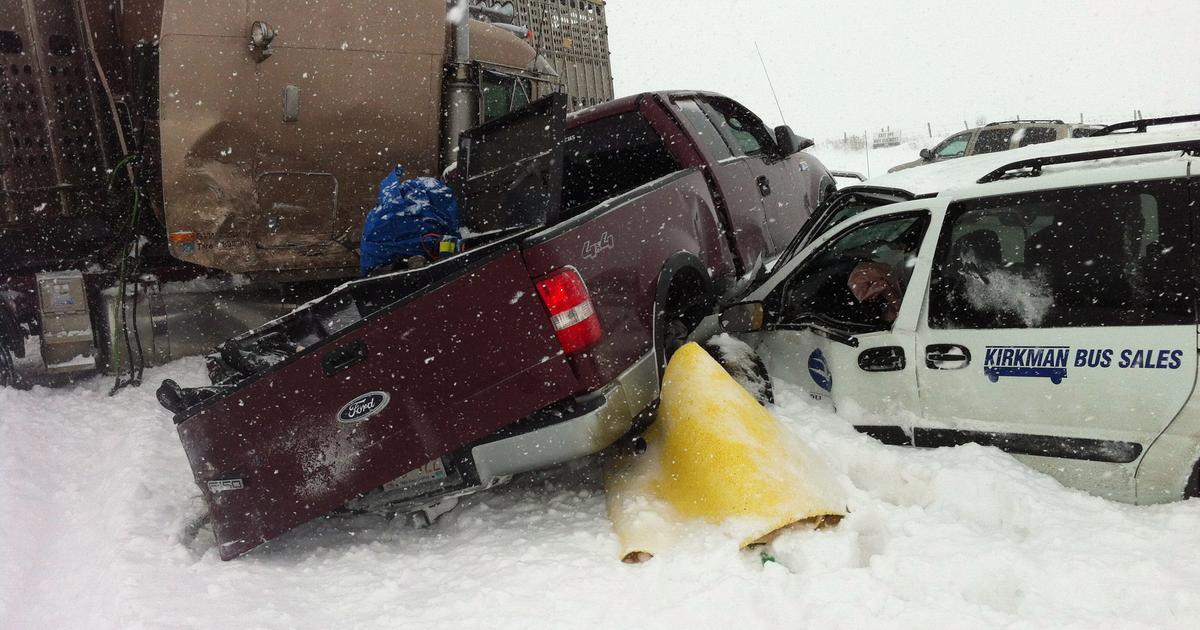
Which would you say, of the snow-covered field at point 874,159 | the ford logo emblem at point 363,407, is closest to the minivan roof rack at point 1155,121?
the ford logo emblem at point 363,407

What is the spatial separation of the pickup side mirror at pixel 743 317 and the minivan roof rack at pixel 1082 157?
131 centimetres

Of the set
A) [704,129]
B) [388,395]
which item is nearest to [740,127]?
[704,129]

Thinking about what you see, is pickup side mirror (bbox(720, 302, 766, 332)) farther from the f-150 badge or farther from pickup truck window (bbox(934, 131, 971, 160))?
pickup truck window (bbox(934, 131, 971, 160))

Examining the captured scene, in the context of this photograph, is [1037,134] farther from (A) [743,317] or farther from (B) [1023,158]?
(A) [743,317]

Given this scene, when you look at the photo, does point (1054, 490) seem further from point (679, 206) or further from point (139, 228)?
point (139, 228)

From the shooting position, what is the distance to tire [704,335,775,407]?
4.21m

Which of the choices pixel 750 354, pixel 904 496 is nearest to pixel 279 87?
pixel 750 354

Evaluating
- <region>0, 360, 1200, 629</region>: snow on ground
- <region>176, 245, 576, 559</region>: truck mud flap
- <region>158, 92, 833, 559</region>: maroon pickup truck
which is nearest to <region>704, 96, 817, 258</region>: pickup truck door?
<region>158, 92, 833, 559</region>: maroon pickup truck

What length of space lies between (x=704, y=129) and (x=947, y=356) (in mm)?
2717

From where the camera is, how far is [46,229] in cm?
621

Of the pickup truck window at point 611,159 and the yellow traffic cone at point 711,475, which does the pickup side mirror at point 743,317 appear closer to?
the yellow traffic cone at point 711,475

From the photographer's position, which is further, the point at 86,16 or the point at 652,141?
the point at 86,16

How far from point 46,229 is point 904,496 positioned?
21.9 ft

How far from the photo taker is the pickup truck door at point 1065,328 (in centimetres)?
294
